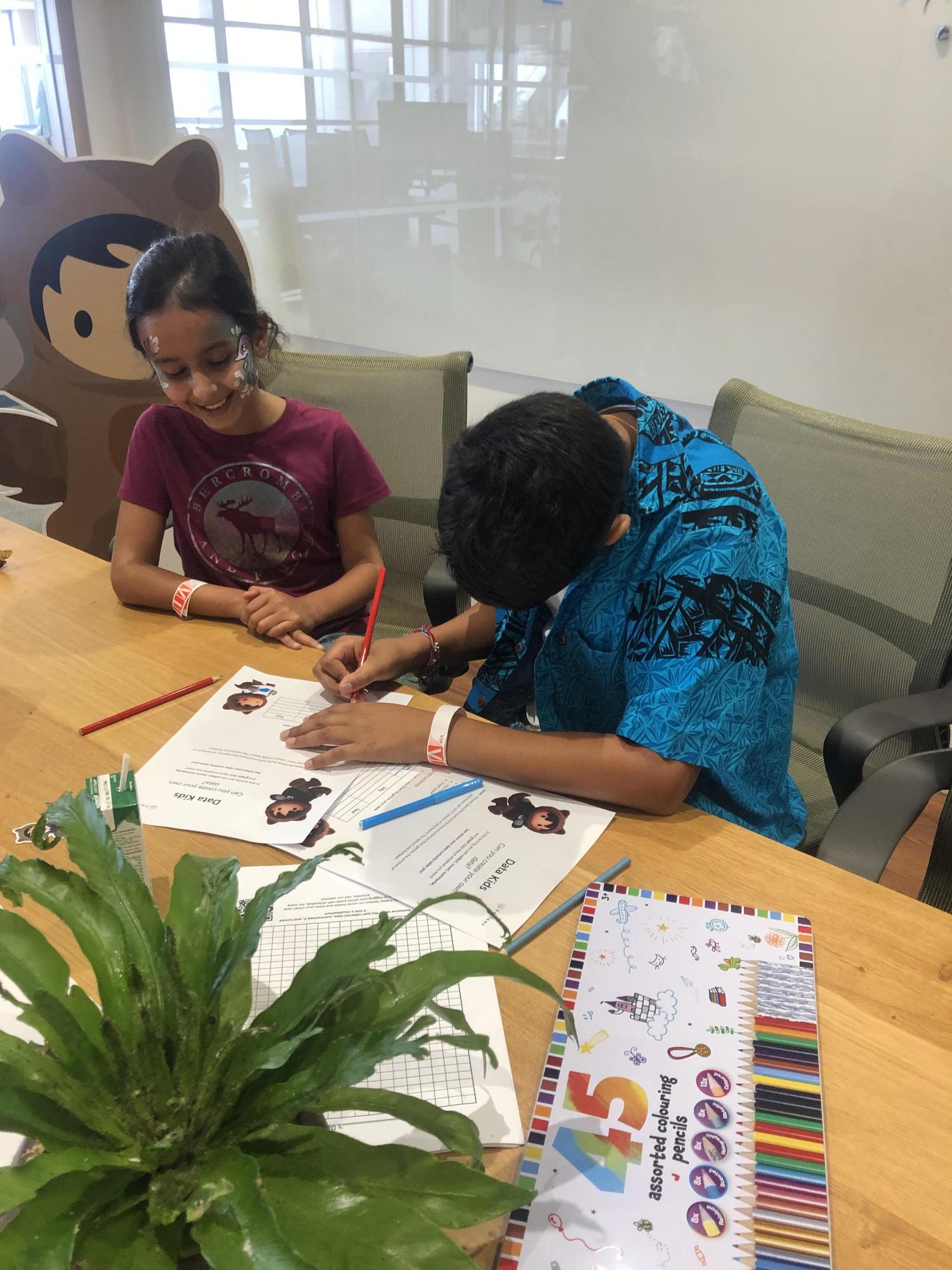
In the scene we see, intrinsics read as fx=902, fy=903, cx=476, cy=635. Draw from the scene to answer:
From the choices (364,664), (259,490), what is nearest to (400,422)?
(259,490)

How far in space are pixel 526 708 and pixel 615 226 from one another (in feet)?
4.96

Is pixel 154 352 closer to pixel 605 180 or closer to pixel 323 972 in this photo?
pixel 323 972

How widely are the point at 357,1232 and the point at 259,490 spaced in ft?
4.26

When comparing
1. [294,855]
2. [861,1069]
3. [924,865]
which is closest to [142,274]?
[294,855]

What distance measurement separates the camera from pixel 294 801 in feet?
3.07

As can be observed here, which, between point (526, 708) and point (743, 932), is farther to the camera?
point (526, 708)

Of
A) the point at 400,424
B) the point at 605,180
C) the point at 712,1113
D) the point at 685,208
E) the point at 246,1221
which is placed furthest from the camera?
the point at 605,180

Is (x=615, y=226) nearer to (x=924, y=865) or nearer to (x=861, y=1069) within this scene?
(x=924, y=865)

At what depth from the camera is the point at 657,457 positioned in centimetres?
98

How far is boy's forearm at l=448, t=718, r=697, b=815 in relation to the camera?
2.95ft

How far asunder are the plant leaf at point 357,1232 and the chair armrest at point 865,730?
85 cm

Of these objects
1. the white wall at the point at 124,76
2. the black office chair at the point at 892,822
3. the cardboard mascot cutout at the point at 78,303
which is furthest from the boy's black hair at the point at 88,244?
the black office chair at the point at 892,822

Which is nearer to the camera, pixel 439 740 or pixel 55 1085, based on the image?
pixel 55 1085

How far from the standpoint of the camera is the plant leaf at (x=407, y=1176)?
437 mm
